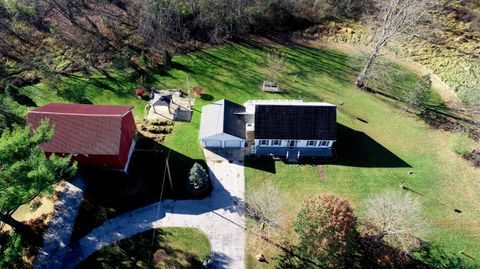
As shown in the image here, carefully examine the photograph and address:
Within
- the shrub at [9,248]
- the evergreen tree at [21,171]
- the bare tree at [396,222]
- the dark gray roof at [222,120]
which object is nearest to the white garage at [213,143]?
the dark gray roof at [222,120]

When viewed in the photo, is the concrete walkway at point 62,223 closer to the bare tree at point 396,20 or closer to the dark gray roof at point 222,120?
the dark gray roof at point 222,120

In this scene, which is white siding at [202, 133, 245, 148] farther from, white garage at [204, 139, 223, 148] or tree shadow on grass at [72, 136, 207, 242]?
tree shadow on grass at [72, 136, 207, 242]

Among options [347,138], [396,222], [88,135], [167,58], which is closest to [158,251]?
[88,135]

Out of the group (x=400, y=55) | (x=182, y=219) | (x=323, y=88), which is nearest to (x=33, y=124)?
(x=182, y=219)

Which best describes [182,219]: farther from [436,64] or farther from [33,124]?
[436,64]

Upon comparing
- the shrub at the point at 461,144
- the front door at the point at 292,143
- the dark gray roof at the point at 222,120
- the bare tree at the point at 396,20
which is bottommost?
the front door at the point at 292,143

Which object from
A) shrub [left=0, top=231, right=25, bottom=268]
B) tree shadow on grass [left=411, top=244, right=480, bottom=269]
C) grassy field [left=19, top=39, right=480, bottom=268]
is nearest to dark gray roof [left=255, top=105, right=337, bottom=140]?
grassy field [left=19, top=39, right=480, bottom=268]
